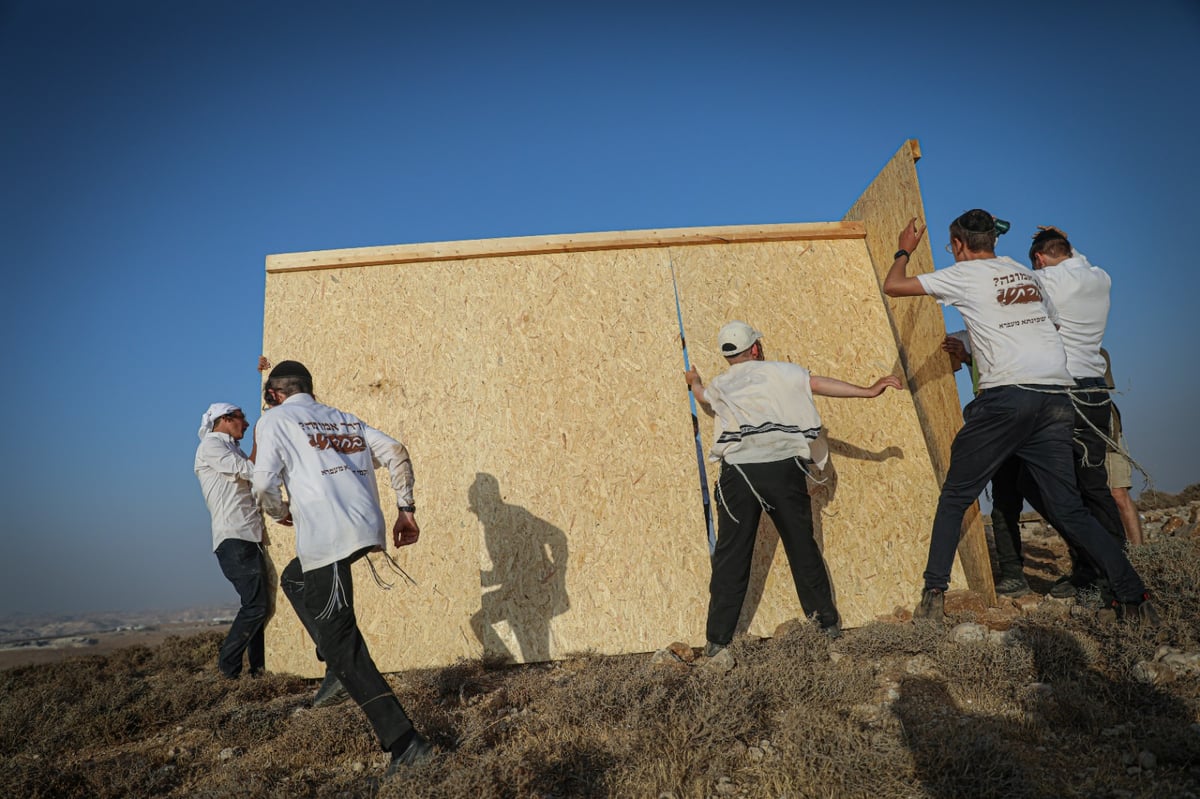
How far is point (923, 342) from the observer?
18.0 feet

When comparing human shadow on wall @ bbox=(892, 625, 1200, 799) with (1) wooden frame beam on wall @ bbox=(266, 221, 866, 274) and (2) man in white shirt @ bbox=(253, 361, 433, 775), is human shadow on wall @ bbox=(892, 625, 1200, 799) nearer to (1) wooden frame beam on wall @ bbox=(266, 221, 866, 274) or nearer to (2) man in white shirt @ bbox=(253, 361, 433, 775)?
(2) man in white shirt @ bbox=(253, 361, 433, 775)

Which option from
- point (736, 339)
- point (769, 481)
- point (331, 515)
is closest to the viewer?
point (331, 515)

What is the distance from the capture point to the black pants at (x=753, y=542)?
4488mm

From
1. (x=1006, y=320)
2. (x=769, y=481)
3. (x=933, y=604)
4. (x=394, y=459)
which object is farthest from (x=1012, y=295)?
(x=394, y=459)

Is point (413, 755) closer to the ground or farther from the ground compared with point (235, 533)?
closer to the ground

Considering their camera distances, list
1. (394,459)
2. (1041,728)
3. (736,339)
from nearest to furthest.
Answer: (1041,728) < (394,459) < (736,339)

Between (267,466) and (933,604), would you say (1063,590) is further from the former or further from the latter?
(267,466)

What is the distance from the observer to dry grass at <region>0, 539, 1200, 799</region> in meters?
2.68

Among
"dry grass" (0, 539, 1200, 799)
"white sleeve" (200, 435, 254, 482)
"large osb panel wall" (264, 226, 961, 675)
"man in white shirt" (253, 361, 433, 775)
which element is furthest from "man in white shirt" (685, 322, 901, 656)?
"white sleeve" (200, 435, 254, 482)

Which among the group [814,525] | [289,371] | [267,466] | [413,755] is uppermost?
[289,371]

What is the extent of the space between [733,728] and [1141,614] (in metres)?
2.35

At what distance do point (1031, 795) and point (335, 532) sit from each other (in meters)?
2.91

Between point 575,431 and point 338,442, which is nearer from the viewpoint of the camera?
point 338,442

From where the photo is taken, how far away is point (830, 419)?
→ 5.64m
